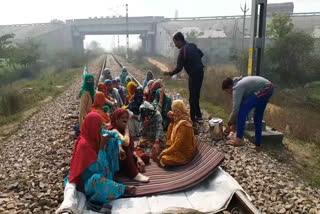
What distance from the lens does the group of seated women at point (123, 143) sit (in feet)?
11.7

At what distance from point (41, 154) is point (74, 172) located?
8.29ft

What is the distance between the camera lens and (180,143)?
4.68 metres

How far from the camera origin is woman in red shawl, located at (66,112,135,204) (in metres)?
3.52

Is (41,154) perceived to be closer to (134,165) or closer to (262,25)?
(134,165)

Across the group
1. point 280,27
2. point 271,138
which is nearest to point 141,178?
point 271,138

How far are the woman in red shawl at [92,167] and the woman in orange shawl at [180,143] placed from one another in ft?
3.99

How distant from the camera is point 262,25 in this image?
20.8 ft

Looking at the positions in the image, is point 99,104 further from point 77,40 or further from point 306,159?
point 77,40

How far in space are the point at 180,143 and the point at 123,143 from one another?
1.01m

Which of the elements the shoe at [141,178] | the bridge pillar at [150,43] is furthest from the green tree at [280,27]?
the bridge pillar at [150,43]

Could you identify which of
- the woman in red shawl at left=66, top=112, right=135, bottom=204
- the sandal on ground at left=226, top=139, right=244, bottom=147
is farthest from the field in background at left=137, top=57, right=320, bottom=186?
the woman in red shawl at left=66, top=112, right=135, bottom=204

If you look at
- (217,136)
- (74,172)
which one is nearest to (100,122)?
(74,172)

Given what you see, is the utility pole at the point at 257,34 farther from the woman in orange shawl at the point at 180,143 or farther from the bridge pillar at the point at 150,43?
the bridge pillar at the point at 150,43

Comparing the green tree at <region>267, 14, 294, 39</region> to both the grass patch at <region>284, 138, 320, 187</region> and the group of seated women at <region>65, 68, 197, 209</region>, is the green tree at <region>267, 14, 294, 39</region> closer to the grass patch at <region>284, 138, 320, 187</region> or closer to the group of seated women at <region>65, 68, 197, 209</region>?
the grass patch at <region>284, 138, 320, 187</region>
